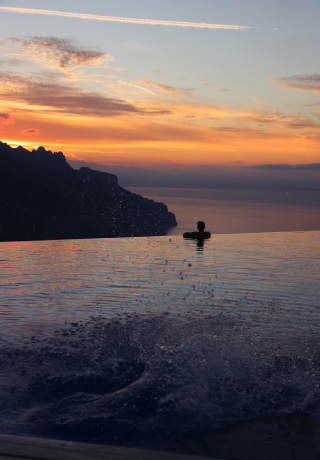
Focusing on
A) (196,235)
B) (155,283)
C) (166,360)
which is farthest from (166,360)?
(196,235)

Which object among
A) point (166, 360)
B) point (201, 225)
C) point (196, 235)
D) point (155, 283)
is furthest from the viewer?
point (201, 225)

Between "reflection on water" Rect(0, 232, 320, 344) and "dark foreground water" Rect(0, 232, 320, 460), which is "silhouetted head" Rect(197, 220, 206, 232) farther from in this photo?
"dark foreground water" Rect(0, 232, 320, 460)

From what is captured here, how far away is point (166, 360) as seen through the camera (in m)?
8.73

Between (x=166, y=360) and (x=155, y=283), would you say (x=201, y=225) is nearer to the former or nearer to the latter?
(x=155, y=283)

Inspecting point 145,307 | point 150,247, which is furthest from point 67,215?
point 145,307

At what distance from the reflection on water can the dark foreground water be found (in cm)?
8

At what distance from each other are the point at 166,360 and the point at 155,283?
8125mm

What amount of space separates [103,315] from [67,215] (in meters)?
187

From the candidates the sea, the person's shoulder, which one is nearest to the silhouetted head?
the person's shoulder

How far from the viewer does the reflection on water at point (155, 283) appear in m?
12.3

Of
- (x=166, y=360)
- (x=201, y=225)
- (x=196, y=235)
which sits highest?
(x=201, y=225)

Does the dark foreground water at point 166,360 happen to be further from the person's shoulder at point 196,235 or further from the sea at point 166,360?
the person's shoulder at point 196,235

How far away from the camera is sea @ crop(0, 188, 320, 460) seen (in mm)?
6074

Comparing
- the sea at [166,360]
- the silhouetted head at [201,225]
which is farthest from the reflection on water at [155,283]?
the silhouetted head at [201,225]
